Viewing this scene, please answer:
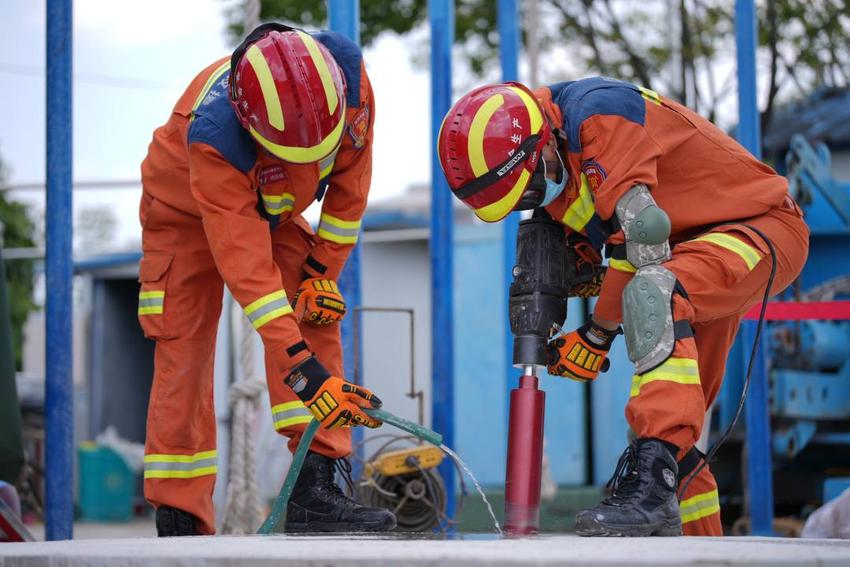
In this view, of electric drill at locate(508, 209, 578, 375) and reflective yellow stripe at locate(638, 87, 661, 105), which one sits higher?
reflective yellow stripe at locate(638, 87, 661, 105)

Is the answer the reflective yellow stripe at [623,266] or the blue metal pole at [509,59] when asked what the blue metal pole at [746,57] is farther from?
the reflective yellow stripe at [623,266]

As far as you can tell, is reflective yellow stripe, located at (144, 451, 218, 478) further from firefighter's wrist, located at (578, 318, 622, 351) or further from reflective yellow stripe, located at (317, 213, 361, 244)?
firefighter's wrist, located at (578, 318, 622, 351)

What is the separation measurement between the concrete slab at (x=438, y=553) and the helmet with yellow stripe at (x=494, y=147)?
1.20 meters

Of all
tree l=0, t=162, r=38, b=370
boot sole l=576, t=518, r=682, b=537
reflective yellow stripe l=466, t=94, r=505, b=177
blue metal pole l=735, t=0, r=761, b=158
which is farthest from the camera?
tree l=0, t=162, r=38, b=370

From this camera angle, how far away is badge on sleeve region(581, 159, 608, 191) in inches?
125

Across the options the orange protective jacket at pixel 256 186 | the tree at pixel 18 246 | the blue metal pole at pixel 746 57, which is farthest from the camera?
the tree at pixel 18 246

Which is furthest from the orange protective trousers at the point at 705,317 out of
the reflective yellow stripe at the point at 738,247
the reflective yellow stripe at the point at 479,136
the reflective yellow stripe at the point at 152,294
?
the reflective yellow stripe at the point at 152,294

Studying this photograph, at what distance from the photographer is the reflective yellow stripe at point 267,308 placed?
11.1 feet

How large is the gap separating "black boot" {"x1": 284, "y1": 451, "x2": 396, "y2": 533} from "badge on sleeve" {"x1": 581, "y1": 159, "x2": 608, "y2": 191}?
3.96ft

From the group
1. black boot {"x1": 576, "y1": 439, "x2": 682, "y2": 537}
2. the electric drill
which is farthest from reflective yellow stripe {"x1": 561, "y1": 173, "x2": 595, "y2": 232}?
black boot {"x1": 576, "y1": 439, "x2": 682, "y2": 537}

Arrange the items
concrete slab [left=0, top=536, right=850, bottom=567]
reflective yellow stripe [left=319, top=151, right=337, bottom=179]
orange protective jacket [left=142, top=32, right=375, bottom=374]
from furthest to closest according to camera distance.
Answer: reflective yellow stripe [left=319, top=151, right=337, bottom=179]
orange protective jacket [left=142, top=32, right=375, bottom=374]
concrete slab [left=0, top=536, right=850, bottom=567]

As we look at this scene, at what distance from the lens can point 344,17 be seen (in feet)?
15.4

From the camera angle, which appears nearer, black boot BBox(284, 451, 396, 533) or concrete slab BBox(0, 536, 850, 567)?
concrete slab BBox(0, 536, 850, 567)

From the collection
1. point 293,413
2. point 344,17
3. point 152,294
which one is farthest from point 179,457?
point 344,17
